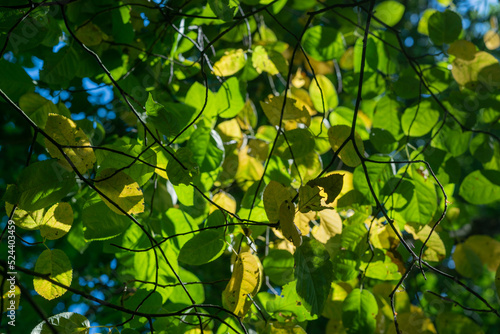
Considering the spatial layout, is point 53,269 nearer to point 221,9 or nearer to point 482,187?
point 221,9

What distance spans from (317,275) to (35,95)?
65 centimetres

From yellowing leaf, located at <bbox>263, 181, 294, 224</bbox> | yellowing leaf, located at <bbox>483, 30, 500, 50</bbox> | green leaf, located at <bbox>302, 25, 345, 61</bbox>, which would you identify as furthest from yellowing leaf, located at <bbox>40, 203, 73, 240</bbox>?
yellowing leaf, located at <bbox>483, 30, 500, 50</bbox>

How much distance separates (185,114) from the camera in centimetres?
82

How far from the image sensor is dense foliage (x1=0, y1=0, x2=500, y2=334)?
0.63 metres

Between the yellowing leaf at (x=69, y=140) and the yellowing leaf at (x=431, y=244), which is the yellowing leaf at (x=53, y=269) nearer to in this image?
the yellowing leaf at (x=69, y=140)

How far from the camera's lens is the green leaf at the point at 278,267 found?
2.72 feet

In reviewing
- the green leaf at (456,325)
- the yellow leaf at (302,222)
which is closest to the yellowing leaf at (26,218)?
the yellow leaf at (302,222)

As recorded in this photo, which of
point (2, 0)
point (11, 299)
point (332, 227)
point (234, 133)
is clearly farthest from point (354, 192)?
point (2, 0)

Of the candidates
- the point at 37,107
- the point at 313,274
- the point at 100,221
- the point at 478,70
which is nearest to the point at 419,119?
the point at 478,70

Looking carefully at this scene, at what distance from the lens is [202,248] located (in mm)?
708

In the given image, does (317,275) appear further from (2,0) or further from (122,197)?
(2,0)

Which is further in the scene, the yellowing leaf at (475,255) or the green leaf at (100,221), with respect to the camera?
the yellowing leaf at (475,255)

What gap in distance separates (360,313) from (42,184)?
2.09 ft

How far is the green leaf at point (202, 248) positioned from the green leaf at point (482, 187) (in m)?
0.65
